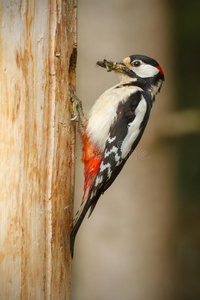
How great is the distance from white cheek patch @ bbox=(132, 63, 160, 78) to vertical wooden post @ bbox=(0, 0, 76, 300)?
14.4 inches

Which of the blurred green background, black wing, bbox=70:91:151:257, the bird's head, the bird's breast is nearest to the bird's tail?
black wing, bbox=70:91:151:257

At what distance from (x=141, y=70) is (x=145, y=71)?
0.02 meters

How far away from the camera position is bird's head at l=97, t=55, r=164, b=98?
1.49 metres

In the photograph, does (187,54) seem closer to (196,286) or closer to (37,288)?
(196,286)

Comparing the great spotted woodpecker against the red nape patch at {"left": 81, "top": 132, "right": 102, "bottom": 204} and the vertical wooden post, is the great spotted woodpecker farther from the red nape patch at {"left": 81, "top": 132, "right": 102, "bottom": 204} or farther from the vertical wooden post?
the vertical wooden post

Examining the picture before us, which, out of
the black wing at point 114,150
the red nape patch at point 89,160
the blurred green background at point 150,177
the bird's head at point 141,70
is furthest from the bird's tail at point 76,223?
the blurred green background at point 150,177

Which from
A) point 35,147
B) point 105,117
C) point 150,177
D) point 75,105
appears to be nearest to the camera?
point 35,147

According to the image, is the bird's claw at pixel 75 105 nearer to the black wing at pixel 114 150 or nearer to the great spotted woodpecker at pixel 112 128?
the great spotted woodpecker at pixel 112 128

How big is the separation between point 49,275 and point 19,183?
0.35 metres

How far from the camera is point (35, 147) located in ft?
3.74

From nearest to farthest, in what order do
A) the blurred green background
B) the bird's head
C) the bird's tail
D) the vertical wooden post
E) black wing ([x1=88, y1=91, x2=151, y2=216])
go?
the vertical wooden post → the bird's tail → black wing ([x1=88, y1=91, x2=151, y2=216]) → the bird's head → the blurred green background

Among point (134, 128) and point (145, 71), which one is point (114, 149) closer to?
point (134, 128)

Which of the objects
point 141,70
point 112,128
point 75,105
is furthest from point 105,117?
point 141,70

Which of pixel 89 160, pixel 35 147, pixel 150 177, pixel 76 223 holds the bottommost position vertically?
pixel 150 177
